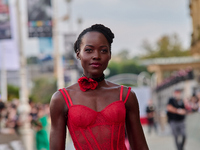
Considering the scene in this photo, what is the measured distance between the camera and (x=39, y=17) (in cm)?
1897

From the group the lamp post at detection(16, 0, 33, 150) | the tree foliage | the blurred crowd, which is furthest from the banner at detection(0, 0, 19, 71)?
the tree foliage

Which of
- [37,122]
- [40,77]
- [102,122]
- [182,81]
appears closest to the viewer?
[102,122]

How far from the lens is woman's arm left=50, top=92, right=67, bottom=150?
2.61 metres

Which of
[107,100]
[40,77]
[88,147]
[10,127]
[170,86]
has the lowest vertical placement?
[40,77]

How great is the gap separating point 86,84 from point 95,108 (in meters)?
0.16

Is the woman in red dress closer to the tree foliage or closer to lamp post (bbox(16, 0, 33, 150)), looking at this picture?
lamp post (bbox(16, 0, 33, 150))

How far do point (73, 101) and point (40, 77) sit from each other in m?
92.6

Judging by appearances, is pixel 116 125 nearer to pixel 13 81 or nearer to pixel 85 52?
pixel 85 52

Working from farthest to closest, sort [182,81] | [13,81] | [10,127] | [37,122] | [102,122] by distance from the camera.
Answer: [13,81] < [182,81] < [37,122] < [10,127] < [102,122]

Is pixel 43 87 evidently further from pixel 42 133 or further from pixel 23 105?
pixel 42 133

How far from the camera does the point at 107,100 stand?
2.62 meters

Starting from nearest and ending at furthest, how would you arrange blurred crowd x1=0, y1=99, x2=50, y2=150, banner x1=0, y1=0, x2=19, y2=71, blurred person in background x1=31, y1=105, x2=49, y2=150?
blurred crowd x1=0, y1=99, x2=50, y2=150 → blurred person in background x1=31, y1=105, x2=49, y2=150 → banner x1=0, y1=0, x2=19, y2=71

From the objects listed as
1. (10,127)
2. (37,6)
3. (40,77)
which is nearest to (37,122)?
(10,127)

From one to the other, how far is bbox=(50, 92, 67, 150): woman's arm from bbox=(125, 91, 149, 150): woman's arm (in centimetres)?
39
